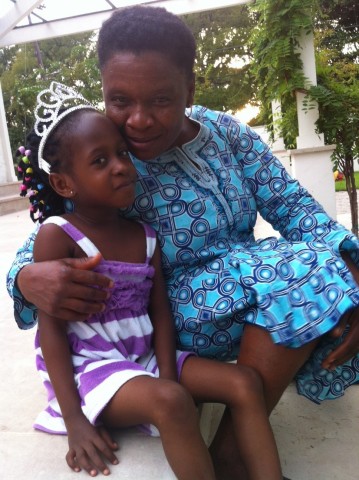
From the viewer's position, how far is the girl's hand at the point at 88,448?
1.12 metres

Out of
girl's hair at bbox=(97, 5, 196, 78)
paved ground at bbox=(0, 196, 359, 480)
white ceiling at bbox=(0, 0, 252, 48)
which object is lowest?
paved ground at bbox=(0, 196, 359, 480)

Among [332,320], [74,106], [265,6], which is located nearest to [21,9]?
[265,6]

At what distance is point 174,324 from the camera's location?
1.46 m

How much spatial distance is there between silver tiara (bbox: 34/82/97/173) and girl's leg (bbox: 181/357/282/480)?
2.33 ft

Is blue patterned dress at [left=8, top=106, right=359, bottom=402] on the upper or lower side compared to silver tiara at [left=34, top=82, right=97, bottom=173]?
lower

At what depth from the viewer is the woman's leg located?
1.26 meters

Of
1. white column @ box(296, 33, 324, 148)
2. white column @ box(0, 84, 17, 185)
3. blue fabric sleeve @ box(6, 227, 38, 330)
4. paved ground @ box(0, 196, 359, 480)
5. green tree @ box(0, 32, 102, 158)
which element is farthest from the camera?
green tree @ box(0, 32, 102, 158)

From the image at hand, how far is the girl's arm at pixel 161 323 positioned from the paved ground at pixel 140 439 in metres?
0.20

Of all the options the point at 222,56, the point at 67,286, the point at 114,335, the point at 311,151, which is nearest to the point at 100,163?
the point at 67,286

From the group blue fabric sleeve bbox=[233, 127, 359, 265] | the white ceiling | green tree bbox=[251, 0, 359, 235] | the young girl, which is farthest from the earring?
the white ceiling

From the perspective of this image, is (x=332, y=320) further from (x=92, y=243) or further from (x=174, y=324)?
(x=92, y=243)

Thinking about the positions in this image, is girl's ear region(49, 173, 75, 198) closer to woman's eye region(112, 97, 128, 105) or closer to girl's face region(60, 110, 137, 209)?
girl's face region(60, 110, 137, 209)

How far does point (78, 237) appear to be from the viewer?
4.38ft

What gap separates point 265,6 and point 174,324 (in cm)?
420
